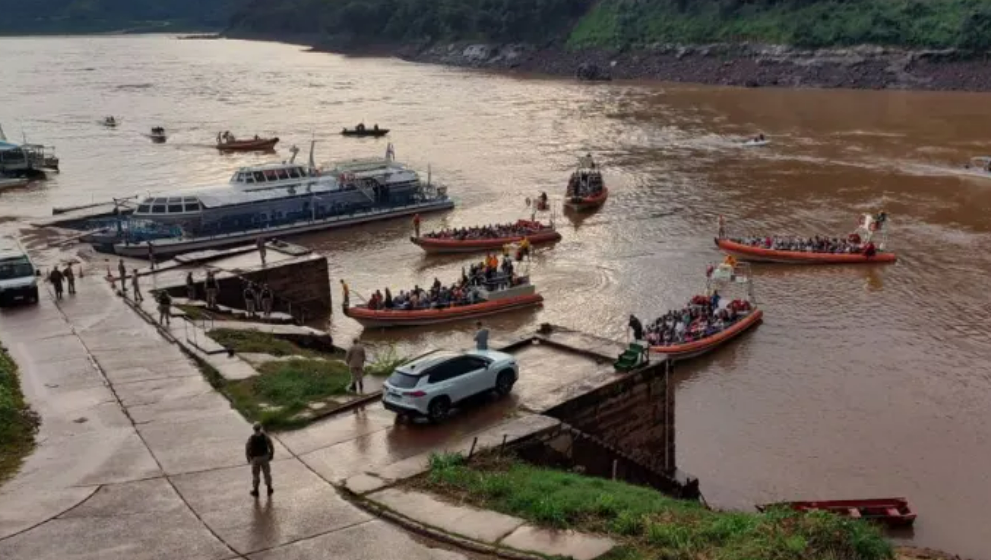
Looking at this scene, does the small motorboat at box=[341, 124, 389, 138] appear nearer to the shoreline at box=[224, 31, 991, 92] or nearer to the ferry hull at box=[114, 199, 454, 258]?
the ferry hull at box=[114, 199, 454, 258]

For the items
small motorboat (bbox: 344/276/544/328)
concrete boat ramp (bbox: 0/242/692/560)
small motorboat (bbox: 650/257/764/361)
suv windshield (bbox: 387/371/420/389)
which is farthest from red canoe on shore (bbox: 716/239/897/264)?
suv windshield (bbox: 387/371/420/389)

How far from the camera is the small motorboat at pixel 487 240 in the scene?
5172 centimetres

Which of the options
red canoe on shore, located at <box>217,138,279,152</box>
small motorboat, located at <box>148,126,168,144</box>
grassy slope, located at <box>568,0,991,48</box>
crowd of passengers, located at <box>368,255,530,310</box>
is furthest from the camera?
grassy slope, located at <box>568,0,991,48</box>

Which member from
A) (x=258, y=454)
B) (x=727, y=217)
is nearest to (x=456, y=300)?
(x=258, y=454)

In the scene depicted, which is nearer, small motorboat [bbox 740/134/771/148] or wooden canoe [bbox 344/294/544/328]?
wooden canoe [bbox 344/294/544/328]

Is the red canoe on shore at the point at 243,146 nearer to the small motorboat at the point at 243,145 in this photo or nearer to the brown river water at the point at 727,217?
the small motorboat at the point at 243,145

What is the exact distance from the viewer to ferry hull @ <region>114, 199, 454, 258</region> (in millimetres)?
50438

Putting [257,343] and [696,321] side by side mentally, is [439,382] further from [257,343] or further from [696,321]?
[696,321]

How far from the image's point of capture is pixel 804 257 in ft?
158

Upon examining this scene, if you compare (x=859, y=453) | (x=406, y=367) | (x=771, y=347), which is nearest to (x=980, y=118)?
(x=771, y=347)

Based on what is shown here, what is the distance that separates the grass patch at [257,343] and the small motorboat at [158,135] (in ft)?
222

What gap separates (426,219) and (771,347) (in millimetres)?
29118

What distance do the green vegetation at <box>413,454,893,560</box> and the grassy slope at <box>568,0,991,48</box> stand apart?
115m

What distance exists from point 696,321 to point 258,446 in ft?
77.8
